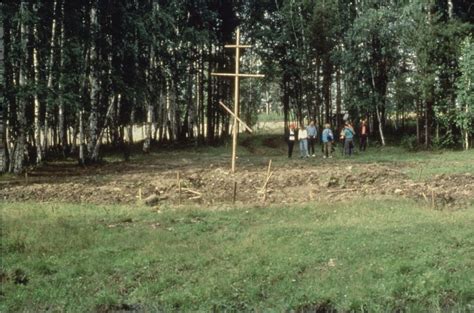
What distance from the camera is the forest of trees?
25672 mm

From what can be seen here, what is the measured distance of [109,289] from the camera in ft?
35.3

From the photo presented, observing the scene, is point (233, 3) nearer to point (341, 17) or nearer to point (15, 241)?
point (341, 17)

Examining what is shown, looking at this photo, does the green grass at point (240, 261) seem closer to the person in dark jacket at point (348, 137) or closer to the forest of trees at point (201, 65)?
the forest of trees at point (201, 65)

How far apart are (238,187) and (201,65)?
2840 cm

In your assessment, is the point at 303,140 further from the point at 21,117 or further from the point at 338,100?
the point at 338,100

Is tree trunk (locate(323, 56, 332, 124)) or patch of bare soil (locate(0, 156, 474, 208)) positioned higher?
tree trunk (locate(323, 56, 332, 124))

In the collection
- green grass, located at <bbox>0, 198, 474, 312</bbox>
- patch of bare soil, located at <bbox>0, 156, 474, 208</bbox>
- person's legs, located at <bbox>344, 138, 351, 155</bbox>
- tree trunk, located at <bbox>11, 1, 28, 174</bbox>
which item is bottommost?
green grass, located at <bbox>0, 198, 474, 312</bbox>

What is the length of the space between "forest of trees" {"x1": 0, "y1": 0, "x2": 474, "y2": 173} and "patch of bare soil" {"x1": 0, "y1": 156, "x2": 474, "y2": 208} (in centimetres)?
379

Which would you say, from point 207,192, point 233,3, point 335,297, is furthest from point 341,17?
point 335,297

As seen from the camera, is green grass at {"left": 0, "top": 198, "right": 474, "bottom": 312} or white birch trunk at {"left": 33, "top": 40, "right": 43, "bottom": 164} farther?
white birch trunk at {"left": 33, "top": 40, "right": 43, "bottom": 164}

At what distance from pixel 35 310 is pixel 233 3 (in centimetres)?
4163

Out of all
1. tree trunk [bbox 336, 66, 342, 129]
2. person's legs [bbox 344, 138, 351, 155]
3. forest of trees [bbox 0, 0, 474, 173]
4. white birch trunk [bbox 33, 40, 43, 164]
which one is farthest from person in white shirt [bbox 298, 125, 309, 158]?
tree trunk [bbox 336, 66, 342, 129]

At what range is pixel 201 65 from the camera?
47469 millimetres

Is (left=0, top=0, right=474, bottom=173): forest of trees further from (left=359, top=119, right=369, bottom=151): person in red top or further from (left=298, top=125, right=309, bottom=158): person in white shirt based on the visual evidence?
Answer: (left=298, top=125, right=309, bottom=158): person in white shirt
